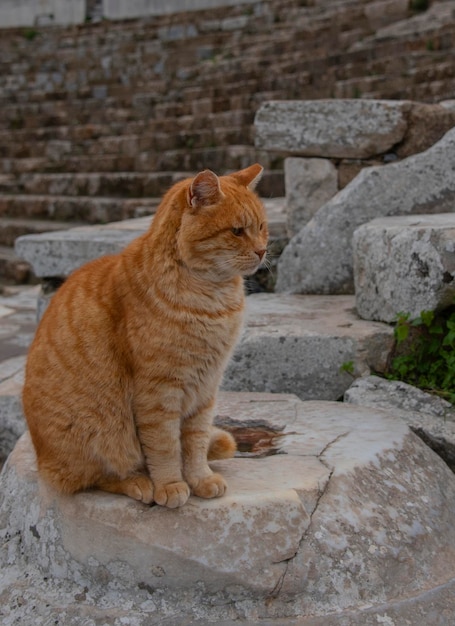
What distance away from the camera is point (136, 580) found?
86.1 inches

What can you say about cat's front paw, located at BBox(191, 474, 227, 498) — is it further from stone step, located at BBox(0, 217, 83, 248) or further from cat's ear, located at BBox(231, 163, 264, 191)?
stone step, located at BBox(0, 217, 83, 248)

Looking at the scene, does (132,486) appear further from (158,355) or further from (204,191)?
(204,191)

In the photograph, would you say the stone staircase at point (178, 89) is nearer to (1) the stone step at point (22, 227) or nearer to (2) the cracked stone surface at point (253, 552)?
(1) the stone step at point (22, 227)

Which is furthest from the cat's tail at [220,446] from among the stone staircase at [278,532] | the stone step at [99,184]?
the stone step at [99,184]

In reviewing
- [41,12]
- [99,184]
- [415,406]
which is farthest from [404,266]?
[41,12]

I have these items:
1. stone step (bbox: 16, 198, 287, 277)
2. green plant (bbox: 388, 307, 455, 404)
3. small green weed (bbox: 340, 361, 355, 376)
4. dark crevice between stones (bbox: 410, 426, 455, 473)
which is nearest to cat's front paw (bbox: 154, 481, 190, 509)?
dark crevice between stones (bbox: 410, 426, 455, 473)

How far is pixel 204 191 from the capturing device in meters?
2.13

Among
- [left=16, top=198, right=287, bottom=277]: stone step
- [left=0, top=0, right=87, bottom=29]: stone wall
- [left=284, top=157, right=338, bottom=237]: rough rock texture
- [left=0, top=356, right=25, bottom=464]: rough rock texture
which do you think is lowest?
[left=0, top=356, right=25, bottom=464]: rough rock texture

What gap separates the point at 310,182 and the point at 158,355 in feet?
9.15

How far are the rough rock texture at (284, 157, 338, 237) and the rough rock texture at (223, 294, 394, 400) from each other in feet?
4.26

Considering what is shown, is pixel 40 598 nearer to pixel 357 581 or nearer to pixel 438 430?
pixel 357 581

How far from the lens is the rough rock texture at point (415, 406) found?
287 cm

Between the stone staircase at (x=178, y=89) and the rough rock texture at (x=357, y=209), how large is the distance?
2.39 m

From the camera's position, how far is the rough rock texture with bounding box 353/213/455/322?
315 cm
